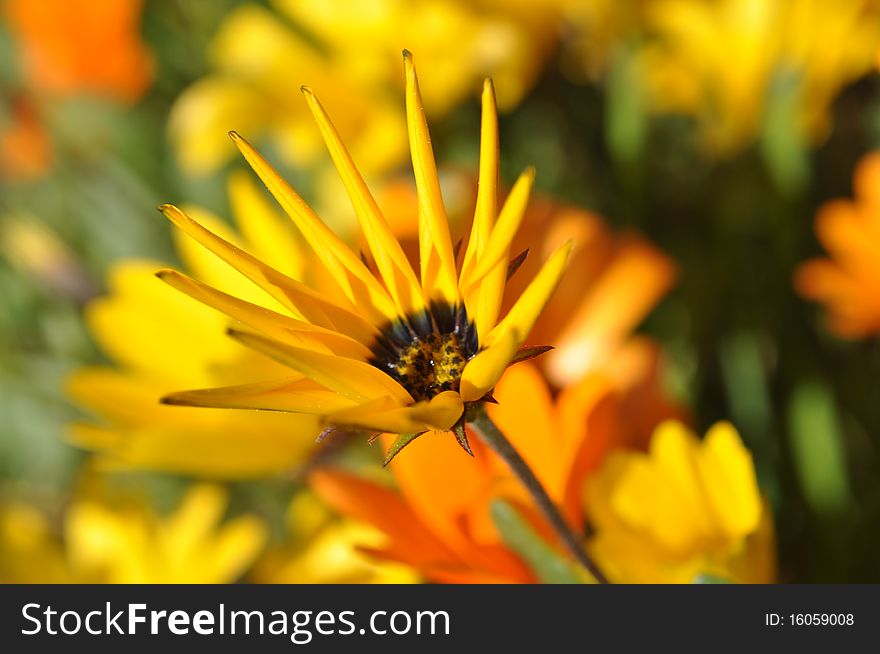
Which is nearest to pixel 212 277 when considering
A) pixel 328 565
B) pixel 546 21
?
pixel 328 565

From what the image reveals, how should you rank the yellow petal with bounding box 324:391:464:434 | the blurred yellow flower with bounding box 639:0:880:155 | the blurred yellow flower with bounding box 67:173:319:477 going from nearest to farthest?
the yellow petal with bounding box 324:391:464:434, the blurred yellow flower with bounding box 67:173:319:477, the blurred yellow flower with bounding box 639:0:880:155

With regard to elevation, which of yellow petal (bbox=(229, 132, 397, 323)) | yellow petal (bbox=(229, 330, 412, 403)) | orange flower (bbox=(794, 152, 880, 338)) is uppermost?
orange flower (bbox=(794, 152, 880, 338))

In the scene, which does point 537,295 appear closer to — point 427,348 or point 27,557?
point 427,348

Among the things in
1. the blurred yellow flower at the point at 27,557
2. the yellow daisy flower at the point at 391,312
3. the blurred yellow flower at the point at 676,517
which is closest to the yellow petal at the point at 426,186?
the yellow daisy flower at the point at 391,312

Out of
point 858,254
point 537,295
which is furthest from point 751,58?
point 537,295

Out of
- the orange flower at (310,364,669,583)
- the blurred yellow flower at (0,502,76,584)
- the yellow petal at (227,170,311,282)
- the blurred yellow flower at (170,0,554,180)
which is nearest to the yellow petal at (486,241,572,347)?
the orange flower at (310,364,669,583)

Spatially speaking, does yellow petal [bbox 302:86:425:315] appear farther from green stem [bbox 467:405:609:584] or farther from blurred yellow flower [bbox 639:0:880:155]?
blurred yellow flower [bbox 639:0:880:155]

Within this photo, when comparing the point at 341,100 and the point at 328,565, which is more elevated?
the point at 341,100

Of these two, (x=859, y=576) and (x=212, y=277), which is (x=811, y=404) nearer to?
(x=859, y=576)
